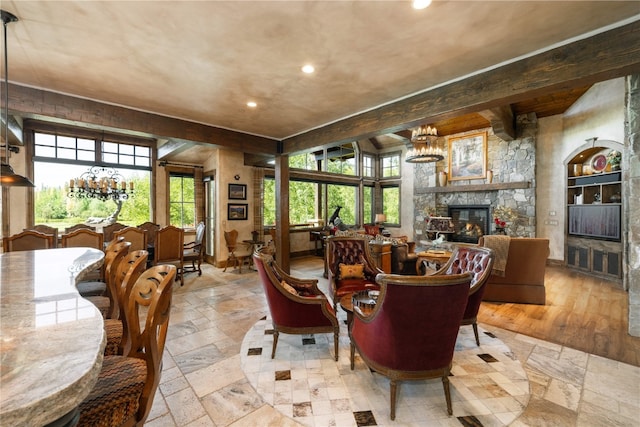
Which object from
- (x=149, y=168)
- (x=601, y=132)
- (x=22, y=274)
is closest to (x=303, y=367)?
(x=22, y=274)

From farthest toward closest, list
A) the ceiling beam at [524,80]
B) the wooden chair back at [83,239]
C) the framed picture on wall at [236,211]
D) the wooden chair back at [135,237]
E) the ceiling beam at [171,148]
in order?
the framed picture on wall at [236,211] < the ceiling beam at [171,148] < the wooden chair back at [135,237] < the wooden chair back at [83,239] < the ceiling beam at [524,80]

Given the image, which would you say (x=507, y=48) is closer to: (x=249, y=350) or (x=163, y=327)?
(x=163, y=327)

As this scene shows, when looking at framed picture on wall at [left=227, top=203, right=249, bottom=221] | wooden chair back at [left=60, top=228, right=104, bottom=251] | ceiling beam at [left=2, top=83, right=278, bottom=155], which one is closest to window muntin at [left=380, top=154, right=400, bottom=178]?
framed picture on wall at [left=227, top=203, right=249, bottom=221]

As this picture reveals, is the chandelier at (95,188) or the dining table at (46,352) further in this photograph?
the chandelier at (95,188)

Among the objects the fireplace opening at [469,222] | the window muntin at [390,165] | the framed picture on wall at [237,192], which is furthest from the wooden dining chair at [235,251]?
the window muntin at [390,165]

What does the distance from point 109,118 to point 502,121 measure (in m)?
7.36

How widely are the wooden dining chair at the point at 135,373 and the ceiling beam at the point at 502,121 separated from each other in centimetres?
640

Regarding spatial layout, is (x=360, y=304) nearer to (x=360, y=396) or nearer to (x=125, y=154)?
(x=360, y=396)

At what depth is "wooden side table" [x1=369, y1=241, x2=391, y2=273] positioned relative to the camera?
4.72m

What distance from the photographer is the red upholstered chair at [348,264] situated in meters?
3.38

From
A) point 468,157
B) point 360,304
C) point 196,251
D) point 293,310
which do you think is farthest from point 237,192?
point 468,157

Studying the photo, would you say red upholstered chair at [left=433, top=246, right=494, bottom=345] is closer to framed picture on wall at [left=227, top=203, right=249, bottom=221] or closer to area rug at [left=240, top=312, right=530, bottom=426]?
area rug at [left=240, top=312, right=530, bottom=426]

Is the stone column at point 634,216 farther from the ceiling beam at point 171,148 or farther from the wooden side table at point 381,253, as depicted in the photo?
the ceiling beam at point 171,148

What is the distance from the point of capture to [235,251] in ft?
20.8
